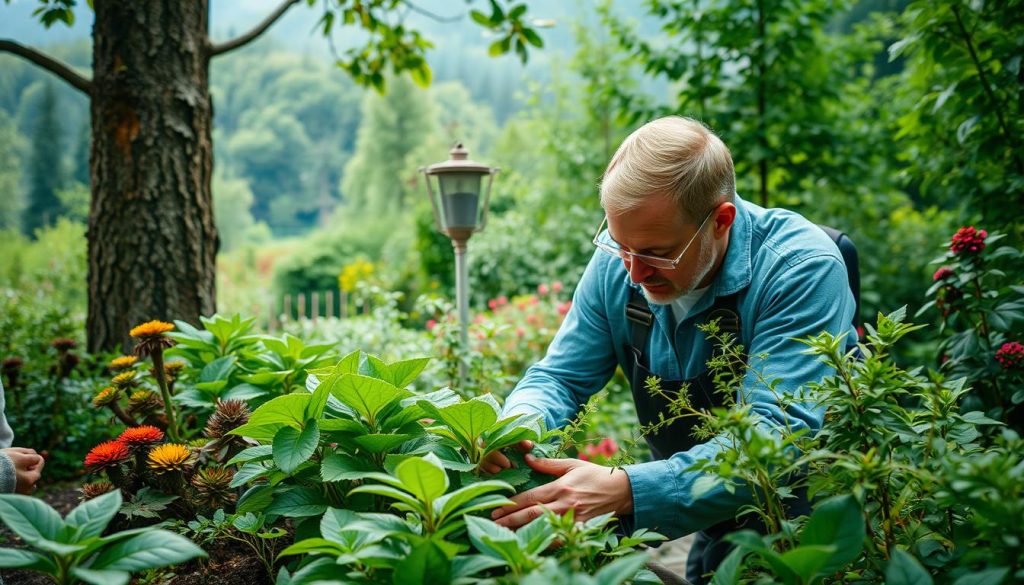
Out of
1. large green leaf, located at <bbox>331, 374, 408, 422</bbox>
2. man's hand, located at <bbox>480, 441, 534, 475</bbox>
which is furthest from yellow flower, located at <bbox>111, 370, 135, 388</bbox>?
man's hand, located at <bbox>480, 441, 534, 475</bbox>

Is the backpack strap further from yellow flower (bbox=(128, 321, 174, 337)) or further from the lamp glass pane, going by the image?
the lamp glass pane

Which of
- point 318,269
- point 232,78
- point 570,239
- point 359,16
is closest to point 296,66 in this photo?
point 232,78

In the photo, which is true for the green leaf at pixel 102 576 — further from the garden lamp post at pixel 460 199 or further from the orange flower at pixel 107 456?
the garden lamp post at pixel 460 199

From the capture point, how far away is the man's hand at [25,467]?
1469mm

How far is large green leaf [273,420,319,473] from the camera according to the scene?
44.5 inches

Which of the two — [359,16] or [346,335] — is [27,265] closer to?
[346,335]

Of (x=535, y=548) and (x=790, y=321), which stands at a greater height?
(x=790, y=321)

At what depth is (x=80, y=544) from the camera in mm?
873

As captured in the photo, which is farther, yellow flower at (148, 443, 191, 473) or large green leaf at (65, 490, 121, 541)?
yellow flower at (148, 443, 191, 473)

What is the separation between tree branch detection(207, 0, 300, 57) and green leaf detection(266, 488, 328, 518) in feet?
8.30

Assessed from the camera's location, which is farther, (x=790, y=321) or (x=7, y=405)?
(x=7, y=405)

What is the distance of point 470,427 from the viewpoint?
1172mm

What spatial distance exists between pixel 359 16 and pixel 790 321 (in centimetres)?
300

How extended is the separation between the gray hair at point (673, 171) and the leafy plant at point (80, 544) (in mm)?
1204
